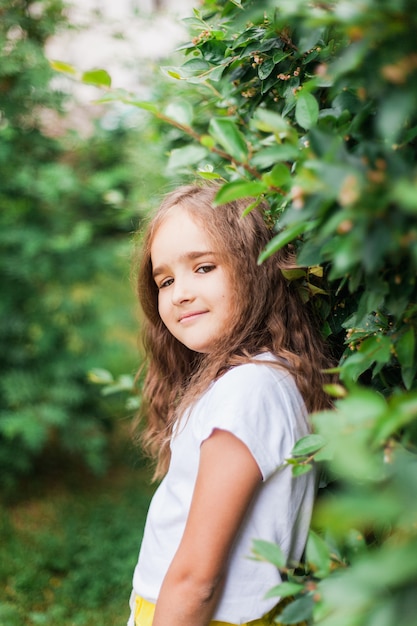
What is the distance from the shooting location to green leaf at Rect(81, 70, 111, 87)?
0.89 m

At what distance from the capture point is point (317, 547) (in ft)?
3.16

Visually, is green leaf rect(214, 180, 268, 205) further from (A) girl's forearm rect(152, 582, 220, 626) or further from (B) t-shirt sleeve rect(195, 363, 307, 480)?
(A) girl's forearm rect(152, 582, 220, 626)

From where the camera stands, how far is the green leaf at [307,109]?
1090 millimetres

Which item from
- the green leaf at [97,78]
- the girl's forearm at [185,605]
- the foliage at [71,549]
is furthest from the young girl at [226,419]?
the foliage at [71,549]

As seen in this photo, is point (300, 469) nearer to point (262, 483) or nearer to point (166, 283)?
point (262, 483)

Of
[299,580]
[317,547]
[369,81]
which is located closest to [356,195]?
[369,81]

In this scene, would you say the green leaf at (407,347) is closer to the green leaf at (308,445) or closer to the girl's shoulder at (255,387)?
the green leaf at (308,445)

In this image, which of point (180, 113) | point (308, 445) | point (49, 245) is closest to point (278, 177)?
point (180, 113)

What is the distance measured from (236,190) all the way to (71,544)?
123 inches

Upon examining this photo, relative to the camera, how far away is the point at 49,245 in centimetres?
379

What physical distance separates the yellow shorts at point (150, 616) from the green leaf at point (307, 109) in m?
1.08

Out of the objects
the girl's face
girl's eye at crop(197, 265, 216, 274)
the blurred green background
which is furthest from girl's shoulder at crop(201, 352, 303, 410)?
the blurred green background

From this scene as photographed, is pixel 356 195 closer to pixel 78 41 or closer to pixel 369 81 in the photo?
pixel 369 81

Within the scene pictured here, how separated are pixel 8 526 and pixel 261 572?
268 cm
